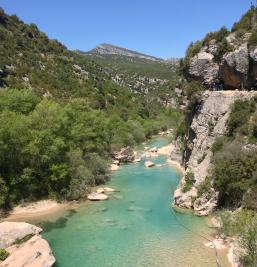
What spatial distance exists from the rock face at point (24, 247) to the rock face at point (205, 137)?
16.5m

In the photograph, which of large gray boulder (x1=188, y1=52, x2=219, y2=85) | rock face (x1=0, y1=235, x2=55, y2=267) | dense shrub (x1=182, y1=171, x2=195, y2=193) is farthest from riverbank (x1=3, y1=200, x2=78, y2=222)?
large gray boulder (x1=188, y1=52, x2=219, y2=85)

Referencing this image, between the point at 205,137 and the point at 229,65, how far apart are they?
10384mm

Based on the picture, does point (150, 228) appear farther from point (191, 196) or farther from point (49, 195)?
point (49, 195)

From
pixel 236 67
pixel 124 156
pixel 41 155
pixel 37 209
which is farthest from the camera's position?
pixel 124 156

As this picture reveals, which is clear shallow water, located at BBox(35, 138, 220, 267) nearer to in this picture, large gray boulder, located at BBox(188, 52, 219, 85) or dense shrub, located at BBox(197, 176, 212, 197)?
dense shrub, located at BBox(197, 176, 212, 197)

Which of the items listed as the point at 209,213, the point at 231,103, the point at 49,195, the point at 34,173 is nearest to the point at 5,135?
the point at 34,173

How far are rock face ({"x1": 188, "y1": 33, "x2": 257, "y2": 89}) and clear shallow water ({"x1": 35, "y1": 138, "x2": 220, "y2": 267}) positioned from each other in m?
18.0

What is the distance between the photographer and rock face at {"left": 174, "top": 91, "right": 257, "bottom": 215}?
4088 centimetres

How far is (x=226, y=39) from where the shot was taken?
54344mm

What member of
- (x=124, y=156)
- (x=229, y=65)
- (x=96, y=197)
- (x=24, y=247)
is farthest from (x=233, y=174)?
(x=124, y=156)

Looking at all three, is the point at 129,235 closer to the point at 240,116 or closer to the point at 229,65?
the point at 240,116

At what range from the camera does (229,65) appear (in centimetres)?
5288

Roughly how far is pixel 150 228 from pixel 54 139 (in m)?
18.2

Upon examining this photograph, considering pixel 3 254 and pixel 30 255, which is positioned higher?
pixel 30 255
